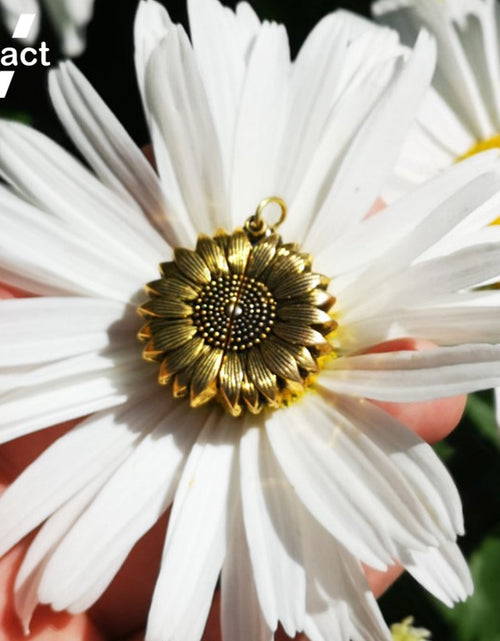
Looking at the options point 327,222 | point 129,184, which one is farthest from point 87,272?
point 327,222

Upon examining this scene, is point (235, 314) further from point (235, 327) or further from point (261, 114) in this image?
point (261, 114)

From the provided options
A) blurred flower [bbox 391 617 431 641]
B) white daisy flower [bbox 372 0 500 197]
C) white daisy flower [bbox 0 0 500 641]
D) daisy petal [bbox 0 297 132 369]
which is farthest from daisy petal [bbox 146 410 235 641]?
white daisy flower [bbox 372 0 500 197]

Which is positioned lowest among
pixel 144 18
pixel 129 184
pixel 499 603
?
pixel 499 603

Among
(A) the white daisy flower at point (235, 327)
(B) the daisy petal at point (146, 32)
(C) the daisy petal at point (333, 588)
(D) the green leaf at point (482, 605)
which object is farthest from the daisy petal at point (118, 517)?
(D) the green leaf at point (482, 605)

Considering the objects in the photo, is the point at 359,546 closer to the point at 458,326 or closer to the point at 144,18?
the point at 458,326

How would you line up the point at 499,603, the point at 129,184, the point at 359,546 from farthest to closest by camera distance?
the point at 499,603 → the point at 129,184 → the point at 359,546

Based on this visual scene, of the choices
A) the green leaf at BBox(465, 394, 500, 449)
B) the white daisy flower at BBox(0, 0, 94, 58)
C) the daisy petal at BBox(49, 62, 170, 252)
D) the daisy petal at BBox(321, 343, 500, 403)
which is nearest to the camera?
the daisy petal at BBox(321, 343, 500, 403)

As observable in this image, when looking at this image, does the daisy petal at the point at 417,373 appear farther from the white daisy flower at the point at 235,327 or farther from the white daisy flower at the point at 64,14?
the white daisy flower at the point at 64,14

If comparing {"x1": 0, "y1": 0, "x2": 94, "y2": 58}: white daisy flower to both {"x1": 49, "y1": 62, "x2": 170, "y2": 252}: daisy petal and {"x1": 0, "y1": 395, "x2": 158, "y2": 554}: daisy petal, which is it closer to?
{"x1": 49, "y1": 62, "x2": 170, "y2": 252}: daisy petal
